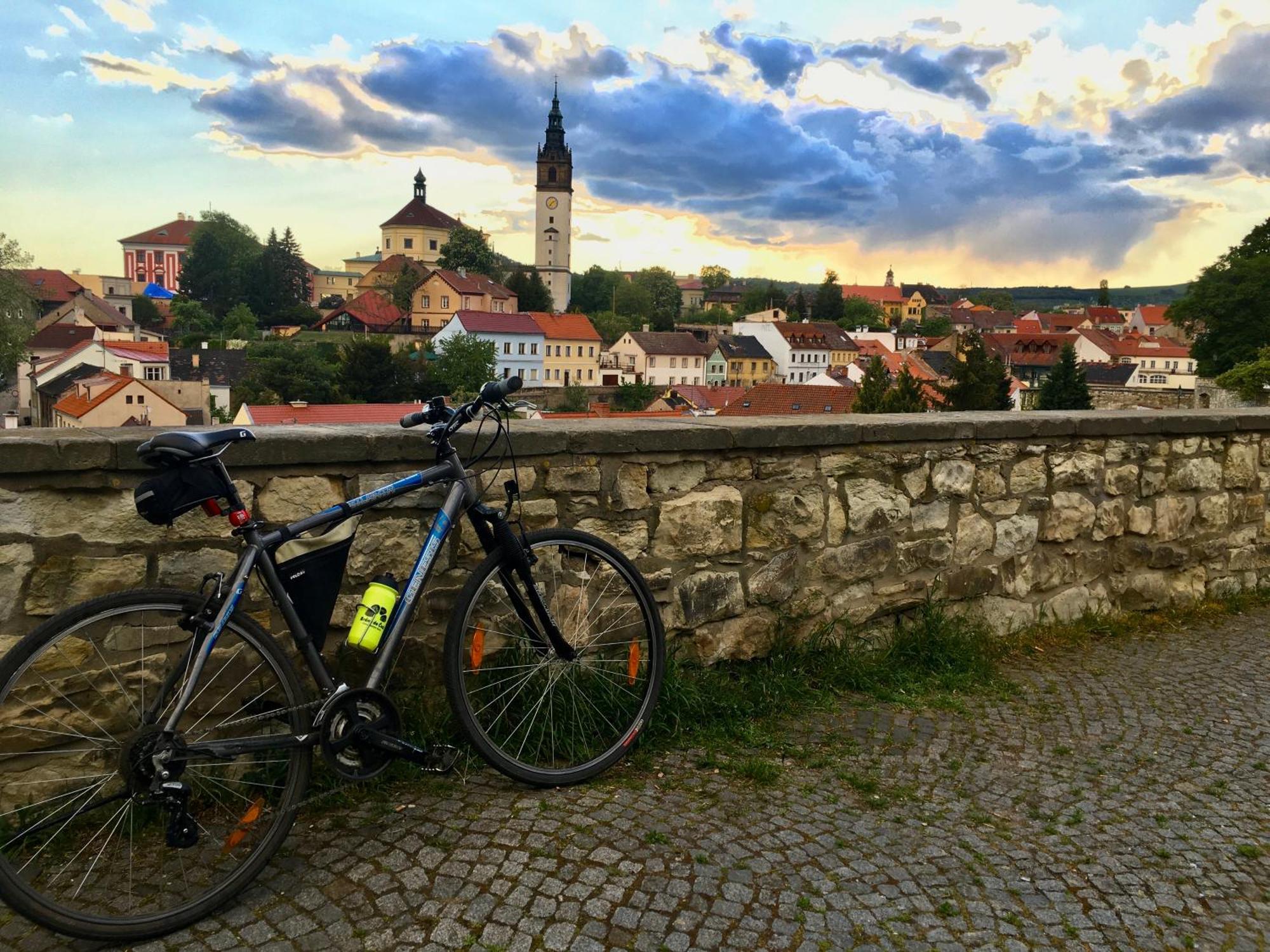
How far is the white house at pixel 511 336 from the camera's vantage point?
8800cm

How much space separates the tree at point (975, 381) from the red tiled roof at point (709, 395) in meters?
16.9

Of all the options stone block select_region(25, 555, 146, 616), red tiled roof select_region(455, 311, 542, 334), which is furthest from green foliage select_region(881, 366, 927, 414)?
red tiled roof select_region(455, 311, 542, 334)

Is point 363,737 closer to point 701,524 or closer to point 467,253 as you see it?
point 701,524

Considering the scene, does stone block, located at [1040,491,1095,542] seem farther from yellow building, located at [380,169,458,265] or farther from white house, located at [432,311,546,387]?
yellow building, located at [380,169,458,265]

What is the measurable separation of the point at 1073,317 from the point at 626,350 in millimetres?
70656

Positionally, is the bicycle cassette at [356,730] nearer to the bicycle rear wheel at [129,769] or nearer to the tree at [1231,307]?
the bicycle rear wheel at [129,769]

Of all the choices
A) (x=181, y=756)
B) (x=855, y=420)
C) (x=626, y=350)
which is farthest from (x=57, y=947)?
(x=626, y=350)

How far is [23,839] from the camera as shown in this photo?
244 centimetres

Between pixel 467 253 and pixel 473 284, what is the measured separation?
12846 mm

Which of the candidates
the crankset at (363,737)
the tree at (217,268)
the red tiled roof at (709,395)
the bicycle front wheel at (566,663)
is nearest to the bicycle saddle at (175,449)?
the crankset at (363,737)

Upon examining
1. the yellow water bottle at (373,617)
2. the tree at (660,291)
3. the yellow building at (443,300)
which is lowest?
the yellow water bottle at (373,617)

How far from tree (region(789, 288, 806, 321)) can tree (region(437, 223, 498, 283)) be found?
4078 cm

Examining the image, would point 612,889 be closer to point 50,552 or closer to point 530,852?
point 530,852

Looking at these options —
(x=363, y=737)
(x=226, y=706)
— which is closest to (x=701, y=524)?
(x=363, y=737)
